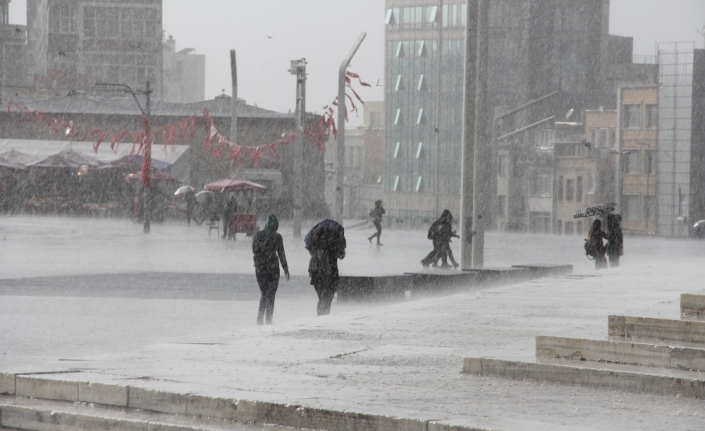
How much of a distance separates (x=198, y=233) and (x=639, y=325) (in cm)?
3579

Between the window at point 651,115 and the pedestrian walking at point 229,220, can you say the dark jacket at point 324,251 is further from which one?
the window at point 651,115

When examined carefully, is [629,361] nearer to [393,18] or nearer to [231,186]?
[231,186]

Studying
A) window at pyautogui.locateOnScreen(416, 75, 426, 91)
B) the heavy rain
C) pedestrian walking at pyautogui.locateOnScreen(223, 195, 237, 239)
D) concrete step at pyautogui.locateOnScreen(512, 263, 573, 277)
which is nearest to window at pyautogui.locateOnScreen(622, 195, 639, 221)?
the heavy rain

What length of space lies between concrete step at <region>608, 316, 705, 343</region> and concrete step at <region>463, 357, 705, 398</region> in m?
0.84

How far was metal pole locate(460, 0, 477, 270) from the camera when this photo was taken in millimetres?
21984

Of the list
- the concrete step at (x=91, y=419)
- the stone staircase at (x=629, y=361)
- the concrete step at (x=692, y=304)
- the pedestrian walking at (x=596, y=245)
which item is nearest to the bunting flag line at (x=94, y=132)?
the pedestrian walking at (x=596, y=245)

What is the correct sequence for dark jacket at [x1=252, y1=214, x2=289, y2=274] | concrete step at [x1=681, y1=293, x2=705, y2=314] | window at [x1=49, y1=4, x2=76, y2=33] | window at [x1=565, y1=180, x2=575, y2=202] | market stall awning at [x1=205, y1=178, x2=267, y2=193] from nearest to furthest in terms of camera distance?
concrete step at [x1=681, y1=293, x2=705, y2=314], dark jacket at [x1=252, y1=214, x2=289, y2=274], market stall awning at [x1=205, y1=178, x2=267, y2=193], window at [x1=565, y1=180, x2=575, y2=202], window at [x1=49, y1=4, x2=76, y2=33]

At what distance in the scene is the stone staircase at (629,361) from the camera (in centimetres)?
797

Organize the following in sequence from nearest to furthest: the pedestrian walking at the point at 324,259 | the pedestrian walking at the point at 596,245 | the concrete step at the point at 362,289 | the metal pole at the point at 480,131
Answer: the pedestrian walking at the point at 324,259, the concrete step at the point at 362,289, the metal pole at the point at 480,131, the pedestrian walking at the point at 596,245

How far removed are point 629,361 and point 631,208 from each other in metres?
83.7

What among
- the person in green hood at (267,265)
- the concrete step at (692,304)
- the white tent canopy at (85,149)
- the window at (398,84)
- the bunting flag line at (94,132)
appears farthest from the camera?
the window at (398,84)

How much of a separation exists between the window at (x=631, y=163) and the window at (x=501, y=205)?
14.3 m

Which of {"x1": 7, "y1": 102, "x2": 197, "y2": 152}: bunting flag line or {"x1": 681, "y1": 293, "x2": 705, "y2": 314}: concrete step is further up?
{"x1": 7, "y1": 102, "x2": 197, "y2": 152}: bunting flag line

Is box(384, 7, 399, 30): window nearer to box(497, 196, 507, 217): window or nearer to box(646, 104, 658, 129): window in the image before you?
box(497, 196, 507, 217): window
